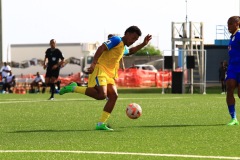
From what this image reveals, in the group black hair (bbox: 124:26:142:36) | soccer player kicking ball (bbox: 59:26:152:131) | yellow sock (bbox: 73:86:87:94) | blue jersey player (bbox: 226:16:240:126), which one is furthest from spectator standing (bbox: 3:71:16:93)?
black hair (bbox: 124:26:142:36)

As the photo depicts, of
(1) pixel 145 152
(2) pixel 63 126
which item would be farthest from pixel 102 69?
(1) pixel 145 152

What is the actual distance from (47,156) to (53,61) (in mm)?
18196

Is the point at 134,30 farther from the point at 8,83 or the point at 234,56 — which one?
the point at 8,83

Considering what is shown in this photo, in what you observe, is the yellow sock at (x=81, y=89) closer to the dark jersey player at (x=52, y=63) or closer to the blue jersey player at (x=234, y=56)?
the blue jersey player at (x=234, y=56)

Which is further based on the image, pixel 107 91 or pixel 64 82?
pixel 64 82

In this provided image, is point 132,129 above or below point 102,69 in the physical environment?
below

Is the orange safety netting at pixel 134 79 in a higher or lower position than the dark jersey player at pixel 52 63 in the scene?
lower

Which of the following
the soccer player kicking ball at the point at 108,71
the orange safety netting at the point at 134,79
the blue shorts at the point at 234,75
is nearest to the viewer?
the soccer player kicking ball at the point at 108,71

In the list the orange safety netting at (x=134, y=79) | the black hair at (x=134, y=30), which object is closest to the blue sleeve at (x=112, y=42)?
the black hair at (x=134, y=30)

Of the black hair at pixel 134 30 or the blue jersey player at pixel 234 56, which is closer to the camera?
the black hair at pixel 134 30

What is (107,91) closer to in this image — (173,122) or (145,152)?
(173,122)

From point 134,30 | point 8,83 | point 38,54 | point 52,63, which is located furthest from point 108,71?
point 38,54

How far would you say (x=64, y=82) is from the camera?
207ft

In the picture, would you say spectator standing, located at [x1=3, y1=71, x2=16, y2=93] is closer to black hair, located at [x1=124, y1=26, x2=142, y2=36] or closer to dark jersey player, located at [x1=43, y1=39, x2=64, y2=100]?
dark jersey player, located at [x1=43, y1=39, x2=64, y2=100]
